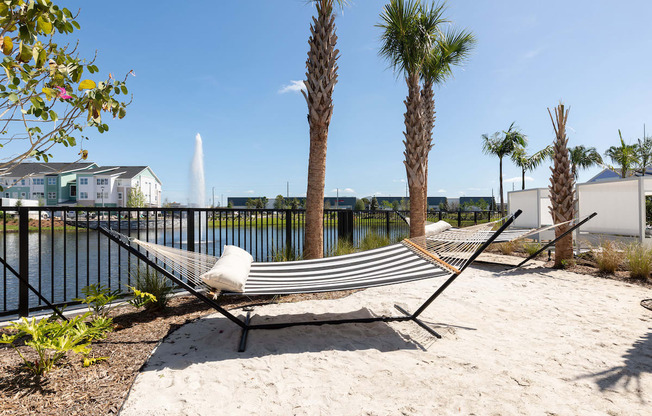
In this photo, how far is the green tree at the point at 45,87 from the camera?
1.70 metres

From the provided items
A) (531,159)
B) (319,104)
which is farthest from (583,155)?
(319,104)

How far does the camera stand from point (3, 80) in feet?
6.47

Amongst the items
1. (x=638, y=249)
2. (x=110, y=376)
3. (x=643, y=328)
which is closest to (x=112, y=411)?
(x=110, y=376)

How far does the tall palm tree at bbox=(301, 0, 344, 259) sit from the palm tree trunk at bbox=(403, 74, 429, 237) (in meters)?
2.65

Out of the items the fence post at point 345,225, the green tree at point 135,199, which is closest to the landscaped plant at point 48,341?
the fence post at point 345,225

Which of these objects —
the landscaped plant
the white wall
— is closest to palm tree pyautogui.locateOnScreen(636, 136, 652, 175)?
the white wall

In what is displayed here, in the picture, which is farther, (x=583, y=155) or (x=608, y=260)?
(x=583, y=155)

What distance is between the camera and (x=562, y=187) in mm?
6508

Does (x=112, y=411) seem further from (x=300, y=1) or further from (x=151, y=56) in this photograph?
(x=151, y=56)

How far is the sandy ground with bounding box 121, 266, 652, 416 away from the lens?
1850mm

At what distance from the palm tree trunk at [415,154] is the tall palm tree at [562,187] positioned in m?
2.60

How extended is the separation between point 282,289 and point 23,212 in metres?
2.79

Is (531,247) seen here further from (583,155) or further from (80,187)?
(80,187)

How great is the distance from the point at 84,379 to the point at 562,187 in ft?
25.9
